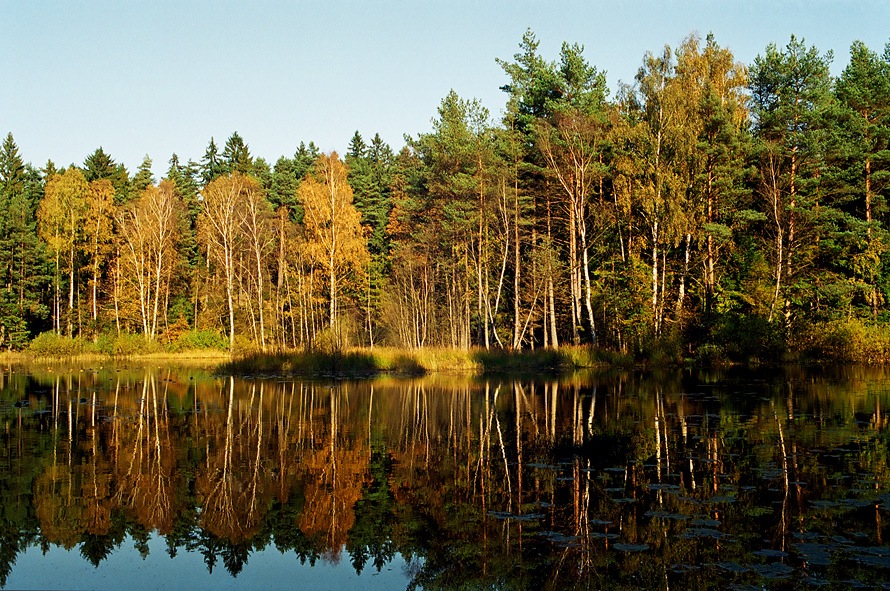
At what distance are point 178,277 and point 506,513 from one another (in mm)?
63128

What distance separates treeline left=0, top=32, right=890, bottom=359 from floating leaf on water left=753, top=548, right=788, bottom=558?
96.3ft

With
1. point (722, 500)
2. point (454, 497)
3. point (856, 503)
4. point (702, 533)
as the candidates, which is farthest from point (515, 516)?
point (856, 503)

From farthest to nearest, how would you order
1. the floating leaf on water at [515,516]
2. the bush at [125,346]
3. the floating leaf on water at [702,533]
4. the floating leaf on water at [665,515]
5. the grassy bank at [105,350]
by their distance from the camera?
the bush at [125,346]
the grassy bank at [105,350]
the floating leaf on water at [515,516]
the floating leaf on water at [665,515]
the floating leaf on water at [702,533]

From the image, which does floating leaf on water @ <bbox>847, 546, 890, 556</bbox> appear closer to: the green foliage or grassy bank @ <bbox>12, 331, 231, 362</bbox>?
the green foliage

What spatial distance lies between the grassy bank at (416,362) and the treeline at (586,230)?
303cm

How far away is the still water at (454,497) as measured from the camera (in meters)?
6.94

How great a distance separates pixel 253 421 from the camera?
17.2 metres

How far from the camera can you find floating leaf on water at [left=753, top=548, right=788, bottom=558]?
691cm

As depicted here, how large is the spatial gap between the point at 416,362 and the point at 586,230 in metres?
17.5

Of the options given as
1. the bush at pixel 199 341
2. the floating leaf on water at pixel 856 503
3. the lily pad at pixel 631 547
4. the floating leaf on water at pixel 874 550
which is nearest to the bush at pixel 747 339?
the floating leaf on water at pixel 856 503

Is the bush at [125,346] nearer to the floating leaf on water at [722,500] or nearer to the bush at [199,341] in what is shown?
the bush at [199,341]

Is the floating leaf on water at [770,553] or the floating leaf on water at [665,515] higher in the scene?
the floating leaf on water at [665,515]

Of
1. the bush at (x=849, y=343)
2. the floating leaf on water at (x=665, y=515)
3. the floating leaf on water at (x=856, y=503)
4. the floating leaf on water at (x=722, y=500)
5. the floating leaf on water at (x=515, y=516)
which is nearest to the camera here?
the floating leaf on water at (x=665, y=515)

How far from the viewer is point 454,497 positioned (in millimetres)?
9586
